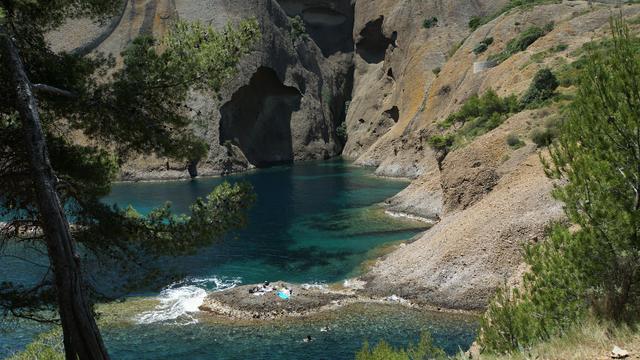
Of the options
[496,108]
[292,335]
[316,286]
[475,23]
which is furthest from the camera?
[475,23]

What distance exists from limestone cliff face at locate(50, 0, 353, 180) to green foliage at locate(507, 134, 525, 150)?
64545 millimetres

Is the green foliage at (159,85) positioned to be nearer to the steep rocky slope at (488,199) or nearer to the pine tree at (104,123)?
the pine tree at (104,123)

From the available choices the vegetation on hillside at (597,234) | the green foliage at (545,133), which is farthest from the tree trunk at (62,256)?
the green foliage at (545,133)

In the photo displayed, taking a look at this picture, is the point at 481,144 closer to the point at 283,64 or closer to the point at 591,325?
the point at 591,325

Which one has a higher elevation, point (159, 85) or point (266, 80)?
point (266, 80)

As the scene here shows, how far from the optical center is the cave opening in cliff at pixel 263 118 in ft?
366

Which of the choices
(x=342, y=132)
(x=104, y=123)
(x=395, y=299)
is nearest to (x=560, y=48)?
(x=395, y=299)

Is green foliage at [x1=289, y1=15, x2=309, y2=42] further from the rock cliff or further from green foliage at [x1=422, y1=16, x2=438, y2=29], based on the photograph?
green foliage at [x1=422, y1=16, x2=438, y2=29]

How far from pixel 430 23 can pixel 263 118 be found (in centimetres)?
4171

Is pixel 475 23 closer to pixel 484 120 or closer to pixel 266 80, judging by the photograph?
pixel 266 80

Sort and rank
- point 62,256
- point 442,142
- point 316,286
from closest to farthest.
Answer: point 62,256 → point 316,286 → point 442,142

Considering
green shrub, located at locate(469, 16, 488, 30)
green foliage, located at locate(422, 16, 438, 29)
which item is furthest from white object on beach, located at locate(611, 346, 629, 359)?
green foliage, located at locate(422, 16, 438, 29)

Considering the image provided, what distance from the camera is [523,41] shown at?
219 ft

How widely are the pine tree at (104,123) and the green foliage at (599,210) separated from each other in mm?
8467
